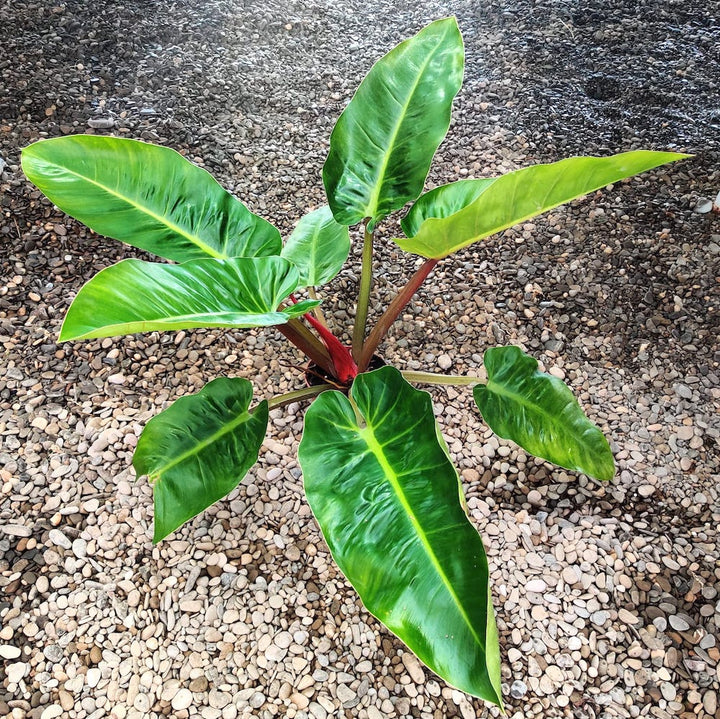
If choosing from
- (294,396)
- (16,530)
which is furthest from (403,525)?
(16,530)

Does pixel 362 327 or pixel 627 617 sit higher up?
pixel 362 327

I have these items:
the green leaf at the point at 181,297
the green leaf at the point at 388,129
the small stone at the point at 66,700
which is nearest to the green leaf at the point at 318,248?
the green leaf at the point at 388,129

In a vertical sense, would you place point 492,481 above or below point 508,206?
below

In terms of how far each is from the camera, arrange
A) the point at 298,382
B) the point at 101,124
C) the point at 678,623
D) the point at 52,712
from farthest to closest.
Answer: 1. the point at 101,124
2. the point at 298,382
3. the point at 678,623
4. the point at 52,712

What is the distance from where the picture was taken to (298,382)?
1.61 m

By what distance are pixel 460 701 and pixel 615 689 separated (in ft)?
1.00

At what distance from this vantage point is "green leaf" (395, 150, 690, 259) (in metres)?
0.89

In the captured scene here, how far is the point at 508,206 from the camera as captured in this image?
0.98m

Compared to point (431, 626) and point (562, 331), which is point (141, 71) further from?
point (431, 626)

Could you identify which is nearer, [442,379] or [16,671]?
[16,671]

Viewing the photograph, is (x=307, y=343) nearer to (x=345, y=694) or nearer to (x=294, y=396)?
(x=294, y=396)

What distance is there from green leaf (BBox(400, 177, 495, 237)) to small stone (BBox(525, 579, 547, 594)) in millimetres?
795

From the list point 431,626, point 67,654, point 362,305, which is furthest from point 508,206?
point 67,654

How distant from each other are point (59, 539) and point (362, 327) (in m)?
0.83
